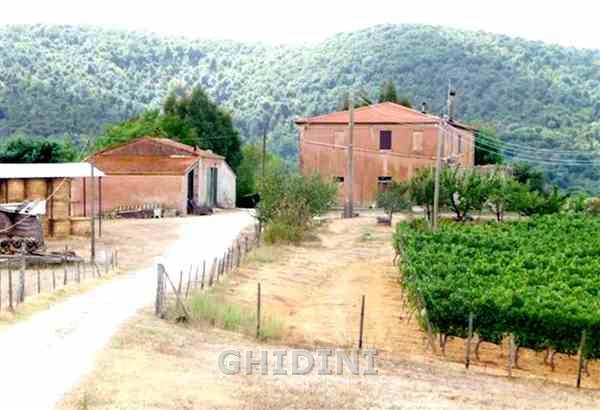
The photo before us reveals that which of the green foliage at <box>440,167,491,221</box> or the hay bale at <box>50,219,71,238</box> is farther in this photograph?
the green foliage at <box>440,167,491,221</box>

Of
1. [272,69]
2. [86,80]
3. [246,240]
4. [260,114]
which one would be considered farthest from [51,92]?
[246,240]

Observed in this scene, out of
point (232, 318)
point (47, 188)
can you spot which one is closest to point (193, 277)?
point (232, 318)

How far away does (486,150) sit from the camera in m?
72.4

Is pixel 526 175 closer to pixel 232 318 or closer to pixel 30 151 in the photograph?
pixel 30 151

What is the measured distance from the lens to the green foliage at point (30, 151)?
157 feet

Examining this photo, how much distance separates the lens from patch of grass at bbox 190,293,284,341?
19141mm

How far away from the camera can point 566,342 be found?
1905 centimetres

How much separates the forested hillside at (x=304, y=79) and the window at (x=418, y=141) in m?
27.5

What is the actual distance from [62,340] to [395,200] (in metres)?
33.6

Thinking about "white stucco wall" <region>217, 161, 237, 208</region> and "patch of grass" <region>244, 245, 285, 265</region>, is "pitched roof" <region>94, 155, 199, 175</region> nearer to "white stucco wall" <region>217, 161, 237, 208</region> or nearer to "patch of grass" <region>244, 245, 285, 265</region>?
"white stucco wall" <region>217, 161, 237, 208</region>

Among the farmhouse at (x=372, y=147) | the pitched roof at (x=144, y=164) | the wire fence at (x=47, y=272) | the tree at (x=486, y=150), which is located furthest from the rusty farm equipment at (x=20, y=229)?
the tree at (x=486, y=150)

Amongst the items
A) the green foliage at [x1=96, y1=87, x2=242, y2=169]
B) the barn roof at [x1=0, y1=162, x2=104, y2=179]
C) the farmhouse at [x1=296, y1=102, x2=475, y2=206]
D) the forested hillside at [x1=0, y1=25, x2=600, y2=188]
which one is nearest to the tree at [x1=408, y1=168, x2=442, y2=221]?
the farmhouse at [x1=296, y1=102, x2=475, y2=206]

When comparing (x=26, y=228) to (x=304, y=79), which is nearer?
(x=26, y=228)

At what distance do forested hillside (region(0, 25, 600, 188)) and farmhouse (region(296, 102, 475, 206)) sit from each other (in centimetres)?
2362
